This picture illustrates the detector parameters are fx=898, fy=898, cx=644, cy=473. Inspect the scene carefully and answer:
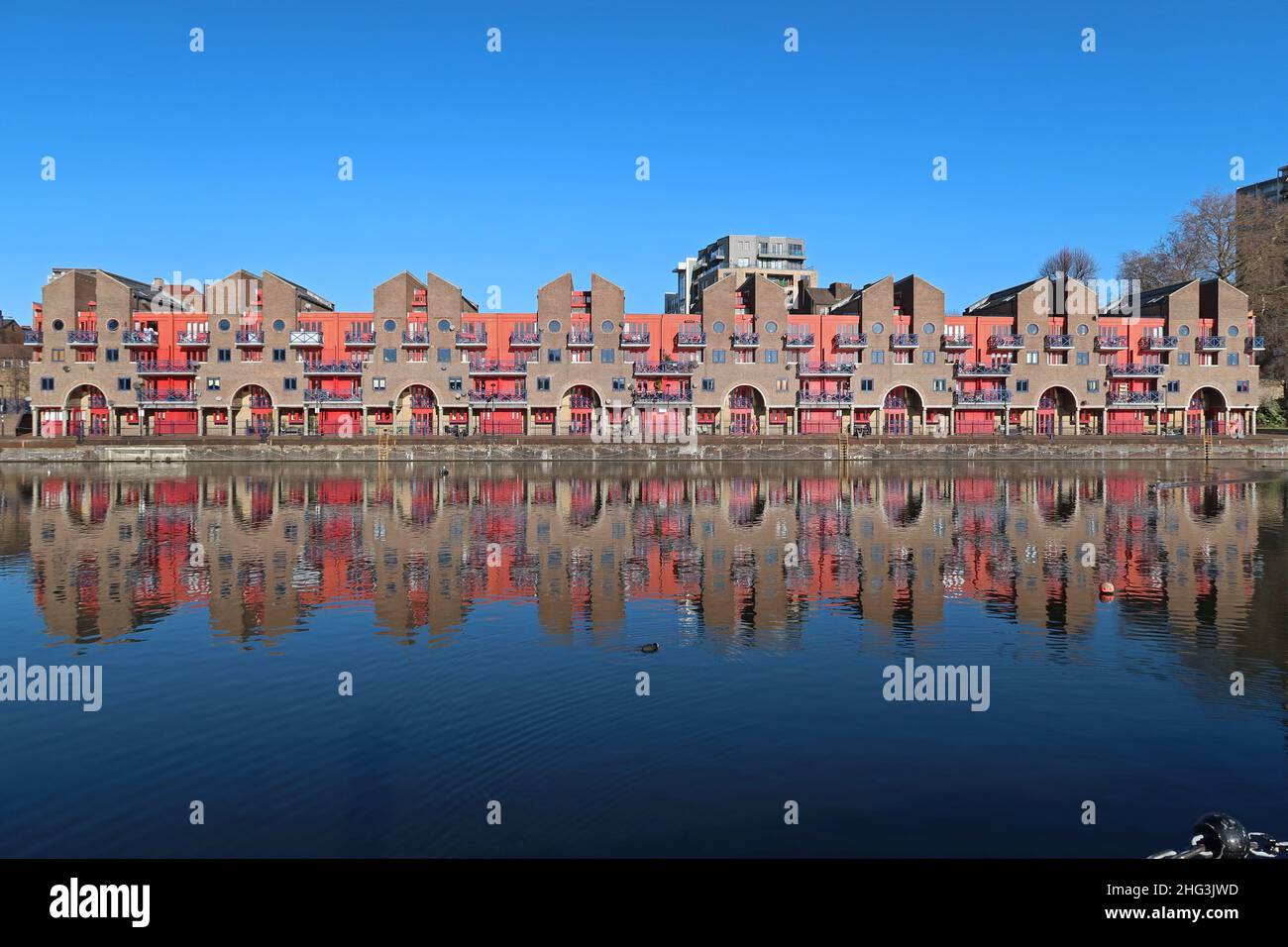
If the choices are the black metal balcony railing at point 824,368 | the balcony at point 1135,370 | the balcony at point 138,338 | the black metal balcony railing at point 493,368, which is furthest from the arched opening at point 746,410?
the balcony at point 138,338

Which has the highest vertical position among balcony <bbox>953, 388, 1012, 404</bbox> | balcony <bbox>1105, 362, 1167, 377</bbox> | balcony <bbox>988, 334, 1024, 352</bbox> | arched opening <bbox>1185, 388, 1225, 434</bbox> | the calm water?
balcony <bbox>988, 334, 1024, 352</bbox>

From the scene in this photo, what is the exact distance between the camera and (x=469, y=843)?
10352mm

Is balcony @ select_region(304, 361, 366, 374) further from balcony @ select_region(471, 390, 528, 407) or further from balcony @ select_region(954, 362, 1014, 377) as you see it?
balcony @ select_region(954, 362, 1014, 377)

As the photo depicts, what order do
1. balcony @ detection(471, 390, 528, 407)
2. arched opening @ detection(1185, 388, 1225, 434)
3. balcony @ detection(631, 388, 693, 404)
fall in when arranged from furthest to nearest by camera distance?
arched opening @ detection(1185, 388, 1225, 434) → balcony @ detection(631, 388, 693, 404) → balcony @ detection(471, 390, 528, 407)

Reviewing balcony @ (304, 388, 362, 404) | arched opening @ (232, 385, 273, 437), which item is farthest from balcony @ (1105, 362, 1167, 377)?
arched opening @ (232, 385, 273, 437)

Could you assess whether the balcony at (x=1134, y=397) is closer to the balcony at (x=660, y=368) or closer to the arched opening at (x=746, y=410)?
the arched opening at (x=746, y=410)

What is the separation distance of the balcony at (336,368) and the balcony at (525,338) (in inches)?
573

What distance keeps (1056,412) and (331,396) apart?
239 feet

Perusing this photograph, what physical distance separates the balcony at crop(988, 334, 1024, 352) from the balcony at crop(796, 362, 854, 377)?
14.8 metres

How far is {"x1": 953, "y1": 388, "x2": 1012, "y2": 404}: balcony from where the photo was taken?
89.3 m
